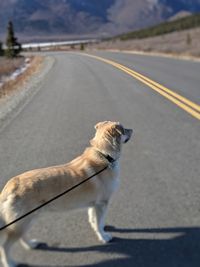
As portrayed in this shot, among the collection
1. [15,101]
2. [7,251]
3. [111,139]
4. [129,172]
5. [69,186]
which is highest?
[111,139]

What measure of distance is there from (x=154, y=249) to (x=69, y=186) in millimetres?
→ 979

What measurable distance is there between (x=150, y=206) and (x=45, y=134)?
4.28 meters

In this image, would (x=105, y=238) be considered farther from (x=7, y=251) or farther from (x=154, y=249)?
(x=7, y=251)

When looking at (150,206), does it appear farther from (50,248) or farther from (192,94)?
(192,94)

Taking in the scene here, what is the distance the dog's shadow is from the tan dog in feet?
0.61

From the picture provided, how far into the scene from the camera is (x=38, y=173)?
4.75 meters

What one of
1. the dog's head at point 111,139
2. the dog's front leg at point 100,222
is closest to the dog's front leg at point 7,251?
the dog's front leg at point 100,222

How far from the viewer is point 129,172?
719 centimetres

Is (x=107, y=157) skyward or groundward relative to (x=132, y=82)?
skyward

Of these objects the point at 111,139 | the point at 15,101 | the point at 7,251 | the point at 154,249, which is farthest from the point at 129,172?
the point at 15,101

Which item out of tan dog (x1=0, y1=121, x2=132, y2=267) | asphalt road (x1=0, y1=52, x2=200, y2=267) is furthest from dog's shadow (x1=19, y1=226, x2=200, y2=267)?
tan dog (x1=0, y1=121, x2=132, y2=267)

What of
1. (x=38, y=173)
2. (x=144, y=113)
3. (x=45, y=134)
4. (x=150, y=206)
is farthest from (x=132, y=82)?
(x=38, y=173)

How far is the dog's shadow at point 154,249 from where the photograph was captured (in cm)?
466

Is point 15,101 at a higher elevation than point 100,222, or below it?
below
